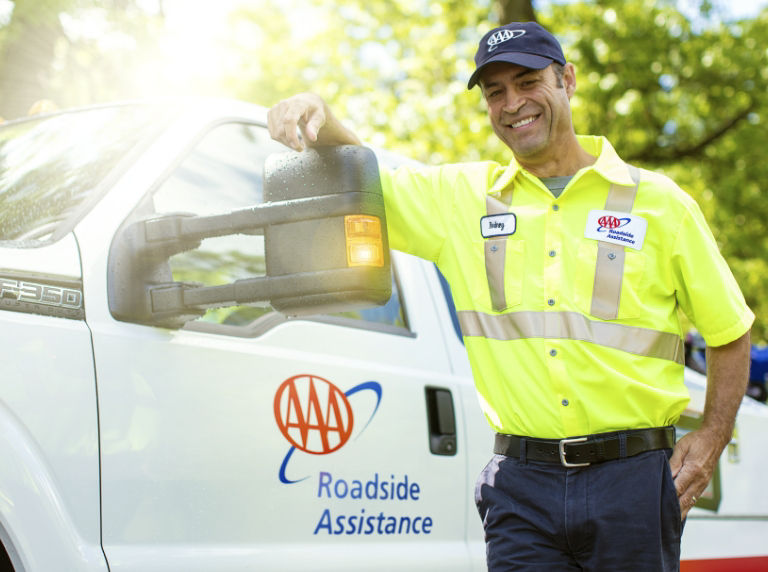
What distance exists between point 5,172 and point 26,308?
81 cm

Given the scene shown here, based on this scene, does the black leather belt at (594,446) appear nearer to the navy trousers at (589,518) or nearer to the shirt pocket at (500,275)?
the navy trousers at (589,518)

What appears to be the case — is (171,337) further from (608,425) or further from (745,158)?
(745,158)

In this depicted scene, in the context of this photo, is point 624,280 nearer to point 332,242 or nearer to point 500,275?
point 500,275

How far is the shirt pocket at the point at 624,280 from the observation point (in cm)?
225

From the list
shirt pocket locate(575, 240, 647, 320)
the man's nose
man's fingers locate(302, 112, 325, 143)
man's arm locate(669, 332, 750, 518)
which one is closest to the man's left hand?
man's arm locate(669, 332, 750, 518)

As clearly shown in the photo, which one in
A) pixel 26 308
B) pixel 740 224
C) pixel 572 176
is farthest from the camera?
pixel 740 224

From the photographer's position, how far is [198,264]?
8.46 ft

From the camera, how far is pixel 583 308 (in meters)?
2.27

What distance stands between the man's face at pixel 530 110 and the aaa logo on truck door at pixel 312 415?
825mm

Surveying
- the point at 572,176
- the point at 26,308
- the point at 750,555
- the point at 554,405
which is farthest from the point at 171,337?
the point at 750,555

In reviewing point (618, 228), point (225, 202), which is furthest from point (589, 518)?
point (225, 202)

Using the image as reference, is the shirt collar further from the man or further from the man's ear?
the man's ear

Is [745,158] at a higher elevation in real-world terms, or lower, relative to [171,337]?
higher

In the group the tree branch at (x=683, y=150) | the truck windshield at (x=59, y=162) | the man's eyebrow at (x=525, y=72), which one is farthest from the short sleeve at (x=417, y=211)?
the tree branch at (x=683, y=150)
